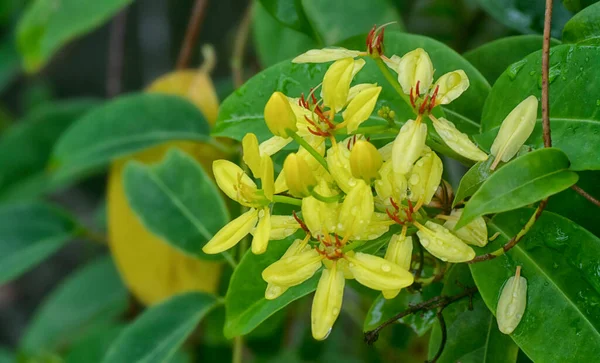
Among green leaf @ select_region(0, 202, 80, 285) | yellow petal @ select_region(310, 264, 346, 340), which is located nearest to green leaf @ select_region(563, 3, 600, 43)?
yellow petal @ select_region(310, 264, 346, 340)

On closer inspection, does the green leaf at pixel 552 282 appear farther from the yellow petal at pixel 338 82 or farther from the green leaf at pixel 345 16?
the green leaf at pixel 345 16

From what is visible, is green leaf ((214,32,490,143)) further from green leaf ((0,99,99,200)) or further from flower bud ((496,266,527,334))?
green leaf ((0,99,99,200))

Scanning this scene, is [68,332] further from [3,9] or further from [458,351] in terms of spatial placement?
[458,351]

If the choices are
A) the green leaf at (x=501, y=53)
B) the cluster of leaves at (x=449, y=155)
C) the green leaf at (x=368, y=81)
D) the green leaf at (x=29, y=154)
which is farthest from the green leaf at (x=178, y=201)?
the green leaf at (x=29, y=154)

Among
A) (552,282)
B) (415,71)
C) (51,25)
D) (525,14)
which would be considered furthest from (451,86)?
(51,25)

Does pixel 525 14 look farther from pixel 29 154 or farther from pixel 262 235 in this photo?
pixel 29 154

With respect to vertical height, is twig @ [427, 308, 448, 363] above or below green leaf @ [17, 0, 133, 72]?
below
